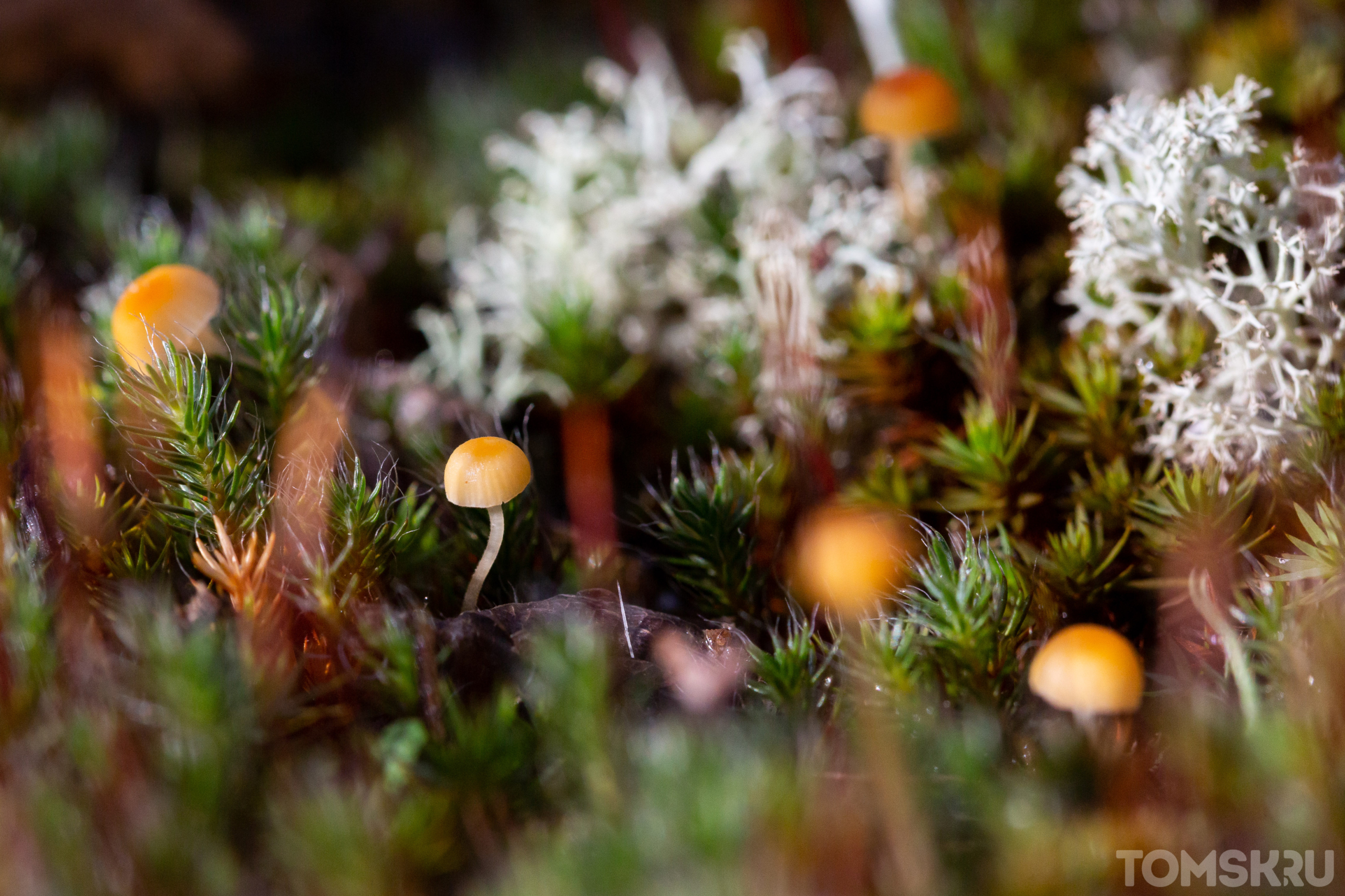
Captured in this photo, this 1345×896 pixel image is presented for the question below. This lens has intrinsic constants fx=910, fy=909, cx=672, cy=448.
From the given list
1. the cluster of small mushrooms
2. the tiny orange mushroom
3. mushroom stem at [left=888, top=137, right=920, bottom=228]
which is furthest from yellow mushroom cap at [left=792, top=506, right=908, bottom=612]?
mushroom stem at [left=888, top=137, right=920, bottom=228]

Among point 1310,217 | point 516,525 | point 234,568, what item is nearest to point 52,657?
point 234,568

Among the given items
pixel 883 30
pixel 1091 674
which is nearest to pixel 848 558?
pixel 1091 674

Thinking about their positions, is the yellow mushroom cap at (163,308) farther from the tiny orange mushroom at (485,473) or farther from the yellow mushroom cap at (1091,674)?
the yellow mushroom cap at (1091,674)

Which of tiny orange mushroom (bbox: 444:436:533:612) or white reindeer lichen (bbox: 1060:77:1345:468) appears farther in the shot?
white reindeer lichen (bbox: 1060:77:1345:468)

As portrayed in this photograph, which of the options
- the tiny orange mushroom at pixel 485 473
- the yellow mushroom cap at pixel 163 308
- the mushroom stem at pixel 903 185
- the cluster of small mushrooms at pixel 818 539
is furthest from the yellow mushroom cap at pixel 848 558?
the yellow mushroom cap at pixel 163 308

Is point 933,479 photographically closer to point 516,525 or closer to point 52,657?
point 516,525

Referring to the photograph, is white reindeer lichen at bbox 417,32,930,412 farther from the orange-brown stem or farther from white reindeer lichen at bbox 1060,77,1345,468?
white reindeer lichen at bbox 1060,77,1345,468

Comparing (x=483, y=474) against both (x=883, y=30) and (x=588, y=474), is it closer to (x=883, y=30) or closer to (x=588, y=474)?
(x=588, y=474)

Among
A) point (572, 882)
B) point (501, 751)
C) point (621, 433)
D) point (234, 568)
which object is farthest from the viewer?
point (621, 433)
